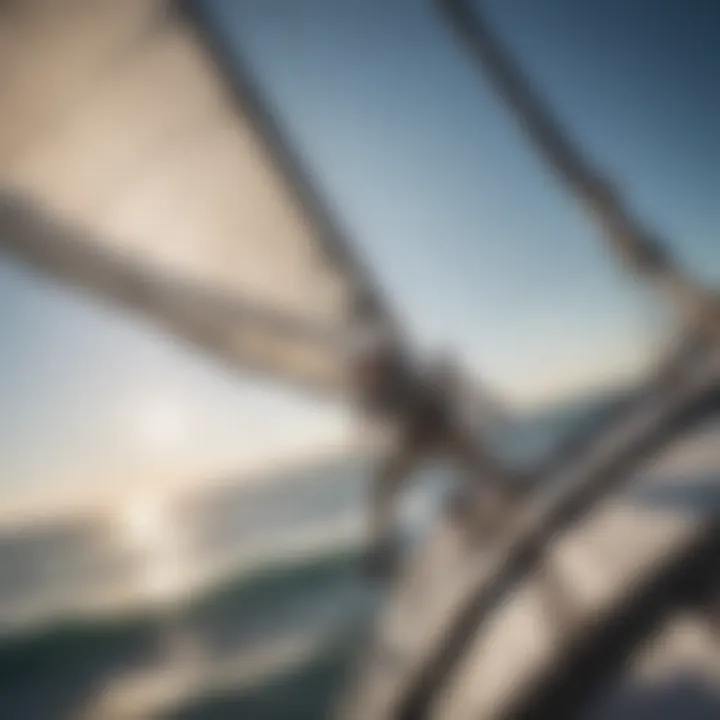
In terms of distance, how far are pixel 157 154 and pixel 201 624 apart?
5000mm

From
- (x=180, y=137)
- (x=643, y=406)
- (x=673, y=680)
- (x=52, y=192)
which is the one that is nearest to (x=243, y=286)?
(x=180, y=137)

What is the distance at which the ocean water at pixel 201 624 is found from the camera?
3764 mm

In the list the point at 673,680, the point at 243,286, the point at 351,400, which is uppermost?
the point at 243,286

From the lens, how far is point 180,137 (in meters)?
1.73

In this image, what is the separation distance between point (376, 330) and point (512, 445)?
64 cm

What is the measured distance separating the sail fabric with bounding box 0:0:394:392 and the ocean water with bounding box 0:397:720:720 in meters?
0.68

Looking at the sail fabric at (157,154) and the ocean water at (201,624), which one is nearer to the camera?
the sail fabric at (157,154)

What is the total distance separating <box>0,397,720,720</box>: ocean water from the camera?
12.3 ft

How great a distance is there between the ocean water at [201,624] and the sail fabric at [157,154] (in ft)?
2.22

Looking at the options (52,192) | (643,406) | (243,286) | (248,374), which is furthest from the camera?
(243,286)

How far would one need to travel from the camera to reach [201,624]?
576 cm

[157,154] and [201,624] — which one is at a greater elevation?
[201,624]

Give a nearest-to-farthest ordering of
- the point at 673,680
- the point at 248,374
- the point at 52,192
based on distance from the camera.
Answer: the point at 673,680 < the point at 248,374 < the point at 52,192

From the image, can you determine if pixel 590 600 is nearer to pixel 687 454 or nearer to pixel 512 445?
pixel 687 454
